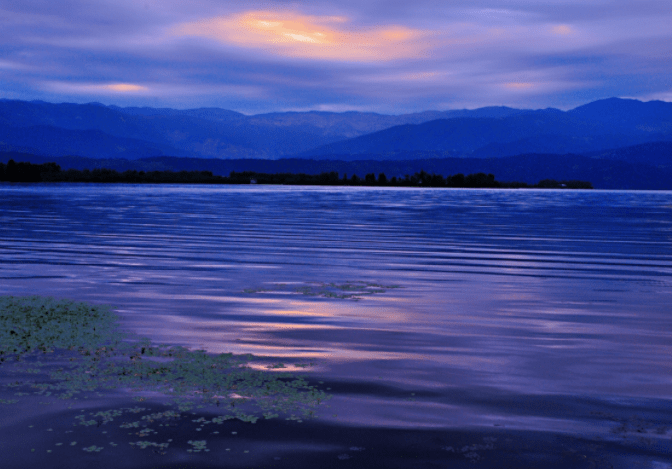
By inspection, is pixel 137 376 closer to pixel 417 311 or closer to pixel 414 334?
pixel 414 334

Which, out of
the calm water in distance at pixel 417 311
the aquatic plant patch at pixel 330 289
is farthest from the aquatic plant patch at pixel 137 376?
the aquatic plant patch at pixel 330 289

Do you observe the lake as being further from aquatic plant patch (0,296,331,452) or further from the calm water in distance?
aquatic plant patch (0,296,331,452)

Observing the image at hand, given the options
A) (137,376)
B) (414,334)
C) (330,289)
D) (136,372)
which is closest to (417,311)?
(414,334)

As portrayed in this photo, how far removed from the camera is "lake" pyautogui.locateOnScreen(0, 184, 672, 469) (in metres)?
9.18

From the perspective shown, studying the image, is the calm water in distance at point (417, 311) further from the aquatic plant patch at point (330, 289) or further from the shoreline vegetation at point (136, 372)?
the shoreline vegetation at point (136, 372)

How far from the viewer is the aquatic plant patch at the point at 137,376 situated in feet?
33.7

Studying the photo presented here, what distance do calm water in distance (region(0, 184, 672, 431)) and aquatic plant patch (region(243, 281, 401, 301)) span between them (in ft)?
0.99

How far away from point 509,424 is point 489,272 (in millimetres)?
16822

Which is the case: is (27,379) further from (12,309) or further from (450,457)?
(450,457)

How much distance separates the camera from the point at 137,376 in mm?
12023

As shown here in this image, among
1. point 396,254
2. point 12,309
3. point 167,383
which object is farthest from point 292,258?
point 167,383

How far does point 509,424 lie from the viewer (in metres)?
9.97

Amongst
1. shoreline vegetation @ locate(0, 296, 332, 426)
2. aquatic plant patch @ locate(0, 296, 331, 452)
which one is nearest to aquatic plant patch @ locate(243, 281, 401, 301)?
shoreline vegetation @ locate(0, 296, 332, 426)

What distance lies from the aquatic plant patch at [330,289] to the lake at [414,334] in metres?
0.12
